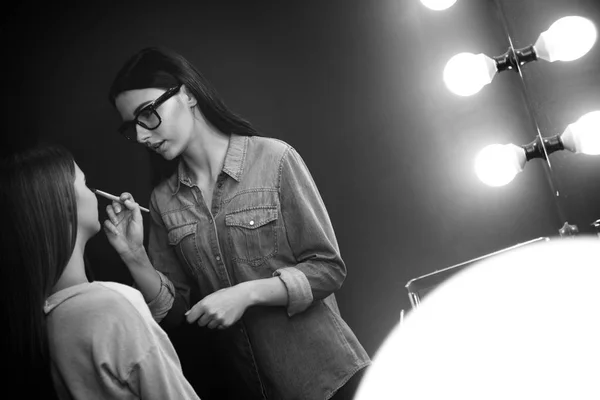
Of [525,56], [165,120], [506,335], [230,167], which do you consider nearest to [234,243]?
[230,167]

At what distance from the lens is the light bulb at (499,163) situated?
1227mm

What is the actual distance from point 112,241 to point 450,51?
0.84 meters

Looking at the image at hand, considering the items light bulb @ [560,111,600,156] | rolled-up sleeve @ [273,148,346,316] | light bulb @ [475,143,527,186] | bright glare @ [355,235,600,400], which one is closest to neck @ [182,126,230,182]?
rolled-up sleeve @ [273,148,346,316]

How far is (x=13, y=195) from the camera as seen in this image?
861 millimetres

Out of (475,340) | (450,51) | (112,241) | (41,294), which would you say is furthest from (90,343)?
(450,51)

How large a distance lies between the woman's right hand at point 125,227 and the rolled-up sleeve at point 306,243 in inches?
9.8

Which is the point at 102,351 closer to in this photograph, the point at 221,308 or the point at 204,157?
the point at 221,308

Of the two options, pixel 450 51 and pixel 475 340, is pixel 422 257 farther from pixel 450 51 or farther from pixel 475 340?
pixel 450 51

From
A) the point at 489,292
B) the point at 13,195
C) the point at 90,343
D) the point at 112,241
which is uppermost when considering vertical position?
the point at 13,195

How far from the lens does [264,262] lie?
1.00 m

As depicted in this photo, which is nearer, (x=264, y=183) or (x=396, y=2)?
(x=264, y=183)

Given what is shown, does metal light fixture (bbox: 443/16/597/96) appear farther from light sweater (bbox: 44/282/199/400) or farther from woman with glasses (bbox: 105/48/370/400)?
light sweater (bbox: 44/282/199/400)

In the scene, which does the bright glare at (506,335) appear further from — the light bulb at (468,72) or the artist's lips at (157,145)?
the artist's lips at (157,145)

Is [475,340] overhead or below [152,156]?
below
